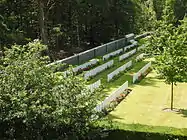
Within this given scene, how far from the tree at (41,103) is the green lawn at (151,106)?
6.19 m

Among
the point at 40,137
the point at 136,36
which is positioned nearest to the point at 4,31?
the point at 40,137

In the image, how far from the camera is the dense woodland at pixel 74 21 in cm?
4238

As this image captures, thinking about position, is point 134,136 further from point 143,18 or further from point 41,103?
point 143,18

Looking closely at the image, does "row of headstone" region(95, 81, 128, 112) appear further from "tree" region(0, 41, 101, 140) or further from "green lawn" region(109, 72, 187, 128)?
"tree" region(0, 41, 101, 140)

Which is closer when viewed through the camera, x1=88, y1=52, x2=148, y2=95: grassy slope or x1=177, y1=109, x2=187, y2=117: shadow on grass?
x1=177, y1=109, x2=187, y2=117: shadow on grass

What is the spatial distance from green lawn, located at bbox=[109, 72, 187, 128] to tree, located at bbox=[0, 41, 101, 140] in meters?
6.19

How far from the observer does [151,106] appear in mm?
23984

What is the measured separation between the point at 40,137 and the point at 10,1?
29.6 meters

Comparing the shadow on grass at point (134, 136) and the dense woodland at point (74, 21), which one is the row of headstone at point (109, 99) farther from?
the dense woodland at point (74, 21)

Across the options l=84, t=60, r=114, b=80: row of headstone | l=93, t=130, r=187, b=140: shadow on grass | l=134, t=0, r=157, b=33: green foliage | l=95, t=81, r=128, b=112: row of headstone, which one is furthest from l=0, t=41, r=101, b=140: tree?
l=134, t=0, r=157, b=33: green foliage

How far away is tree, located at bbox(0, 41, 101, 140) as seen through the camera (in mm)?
13766

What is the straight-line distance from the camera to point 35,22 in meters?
47.2

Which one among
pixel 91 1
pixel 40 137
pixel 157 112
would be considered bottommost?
pixel 157 112

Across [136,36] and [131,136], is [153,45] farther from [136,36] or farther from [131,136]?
[136,36]
